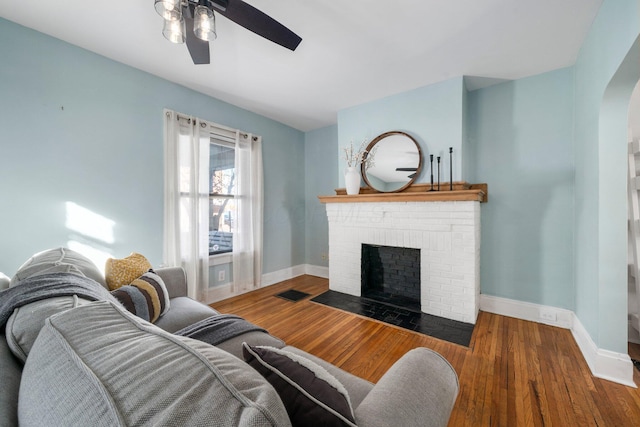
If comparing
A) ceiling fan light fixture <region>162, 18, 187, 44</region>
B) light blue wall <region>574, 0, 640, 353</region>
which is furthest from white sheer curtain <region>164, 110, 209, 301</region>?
light blue wall <region>574, 0, 640, 353</region>

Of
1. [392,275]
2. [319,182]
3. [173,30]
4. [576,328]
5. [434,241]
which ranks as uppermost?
[173,30]

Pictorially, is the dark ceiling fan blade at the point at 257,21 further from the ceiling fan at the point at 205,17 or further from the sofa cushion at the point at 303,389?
the sofa cushion at the point at 303,389

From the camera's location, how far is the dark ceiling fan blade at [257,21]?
4.40ft

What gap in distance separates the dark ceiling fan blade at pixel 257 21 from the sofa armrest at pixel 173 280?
182cm

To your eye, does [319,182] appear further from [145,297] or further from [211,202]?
[145,297]

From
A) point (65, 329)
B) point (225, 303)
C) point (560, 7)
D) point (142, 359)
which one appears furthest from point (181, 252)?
point (560, 7)

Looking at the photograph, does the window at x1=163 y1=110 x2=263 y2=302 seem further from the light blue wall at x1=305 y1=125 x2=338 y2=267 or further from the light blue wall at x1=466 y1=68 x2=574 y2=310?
the light blue wall at x1=466 y1=68 x2=574 y2=310

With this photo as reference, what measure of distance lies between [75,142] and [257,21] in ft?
6.24

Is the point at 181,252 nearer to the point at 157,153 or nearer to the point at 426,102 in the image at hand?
the point at 157,153

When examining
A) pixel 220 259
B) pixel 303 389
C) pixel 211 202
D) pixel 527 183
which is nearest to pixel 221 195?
pixel 211 202

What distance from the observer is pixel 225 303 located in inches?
119

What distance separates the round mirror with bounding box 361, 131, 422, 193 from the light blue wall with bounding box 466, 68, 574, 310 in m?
0.67

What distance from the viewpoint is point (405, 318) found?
253cm

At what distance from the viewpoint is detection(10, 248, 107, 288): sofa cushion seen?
1.20 metres
